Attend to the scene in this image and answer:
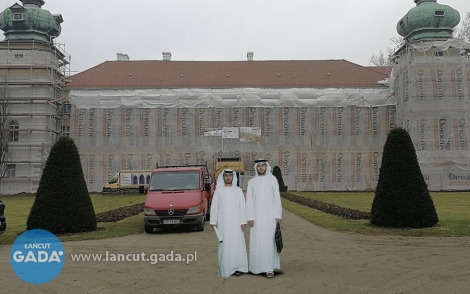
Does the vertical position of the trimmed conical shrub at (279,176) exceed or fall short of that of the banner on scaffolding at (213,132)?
it falls short

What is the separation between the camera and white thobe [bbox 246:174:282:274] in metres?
7.18

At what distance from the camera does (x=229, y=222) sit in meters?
7.19

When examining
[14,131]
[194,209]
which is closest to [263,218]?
[194,209]

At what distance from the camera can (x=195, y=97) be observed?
1706 inches

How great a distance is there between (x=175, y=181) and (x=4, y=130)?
3134 centimetres

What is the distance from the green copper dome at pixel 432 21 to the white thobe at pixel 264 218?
40.7 meters

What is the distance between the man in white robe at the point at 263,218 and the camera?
718 centimetres

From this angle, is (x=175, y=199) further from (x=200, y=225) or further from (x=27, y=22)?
(x=27, y=22)

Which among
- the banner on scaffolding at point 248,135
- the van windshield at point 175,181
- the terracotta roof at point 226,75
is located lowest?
the van windshield at point 175,181

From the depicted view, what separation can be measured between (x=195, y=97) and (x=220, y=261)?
121 feet

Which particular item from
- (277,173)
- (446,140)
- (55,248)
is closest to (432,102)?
(446,140)

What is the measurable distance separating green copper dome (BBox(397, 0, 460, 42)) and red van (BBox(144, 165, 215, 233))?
3529 centimetres

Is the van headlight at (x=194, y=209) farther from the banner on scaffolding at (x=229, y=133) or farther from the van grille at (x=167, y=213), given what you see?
the banner on scaffolding at (x=229, y=133)

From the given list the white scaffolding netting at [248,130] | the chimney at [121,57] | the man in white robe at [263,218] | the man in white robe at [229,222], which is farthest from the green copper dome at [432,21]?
the man in white robe at [229,222]
